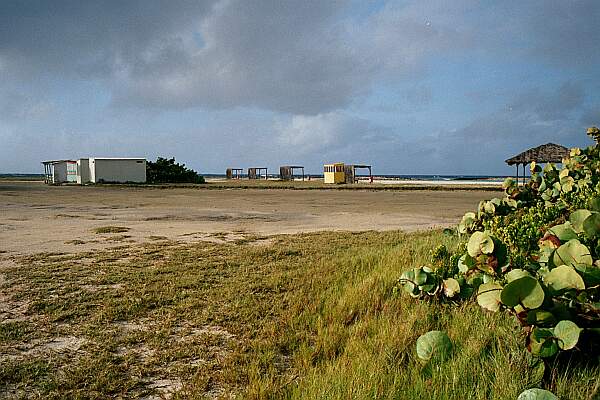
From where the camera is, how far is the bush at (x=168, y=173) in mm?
49688

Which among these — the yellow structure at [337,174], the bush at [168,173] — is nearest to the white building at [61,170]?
the bush at [168,173]

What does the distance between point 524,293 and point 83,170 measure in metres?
50.4

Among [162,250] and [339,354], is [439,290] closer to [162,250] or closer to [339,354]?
[339,354]

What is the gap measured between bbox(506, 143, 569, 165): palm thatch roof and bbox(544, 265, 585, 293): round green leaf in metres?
31.6

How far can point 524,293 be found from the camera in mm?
1932

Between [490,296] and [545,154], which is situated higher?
[545,154]

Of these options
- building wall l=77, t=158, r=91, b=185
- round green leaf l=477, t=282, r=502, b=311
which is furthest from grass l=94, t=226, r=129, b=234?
building wall l=77, t=158, r=91, b=185

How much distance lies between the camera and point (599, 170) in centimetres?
434

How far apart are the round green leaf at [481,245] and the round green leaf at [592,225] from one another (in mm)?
440

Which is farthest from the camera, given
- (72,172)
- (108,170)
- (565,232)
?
(72,172)

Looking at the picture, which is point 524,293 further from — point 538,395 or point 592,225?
point 592,225

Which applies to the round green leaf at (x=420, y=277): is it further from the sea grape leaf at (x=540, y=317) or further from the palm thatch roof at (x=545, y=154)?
the palm thatch roof at (x=545, y=154)

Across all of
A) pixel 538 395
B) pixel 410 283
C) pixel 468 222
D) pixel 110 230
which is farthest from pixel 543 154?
pixel 538 395

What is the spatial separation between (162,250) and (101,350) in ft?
13.6
